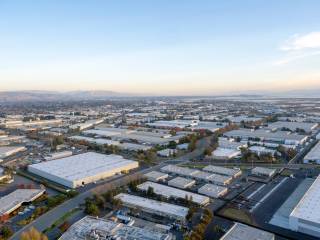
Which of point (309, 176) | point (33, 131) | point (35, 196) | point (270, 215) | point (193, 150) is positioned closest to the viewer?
point (270, 215)

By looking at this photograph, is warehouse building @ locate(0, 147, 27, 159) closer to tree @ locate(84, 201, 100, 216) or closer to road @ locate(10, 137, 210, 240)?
road @ locate(10, 137, 210, 240)

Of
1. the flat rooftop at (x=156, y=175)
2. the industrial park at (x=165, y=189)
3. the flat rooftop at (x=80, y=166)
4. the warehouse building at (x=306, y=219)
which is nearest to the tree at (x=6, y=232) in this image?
the industrial park at (x=165, y=189)

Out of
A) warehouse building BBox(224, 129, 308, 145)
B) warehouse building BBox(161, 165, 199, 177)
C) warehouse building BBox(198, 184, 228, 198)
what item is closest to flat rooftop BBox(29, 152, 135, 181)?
warehouse building BBox(161, 165, 199, 177)

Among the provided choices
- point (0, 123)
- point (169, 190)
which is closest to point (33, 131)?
point (0, 123)

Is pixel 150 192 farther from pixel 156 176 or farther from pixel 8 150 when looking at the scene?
pixel 8 150

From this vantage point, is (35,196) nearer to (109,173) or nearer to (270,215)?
(109,173)
